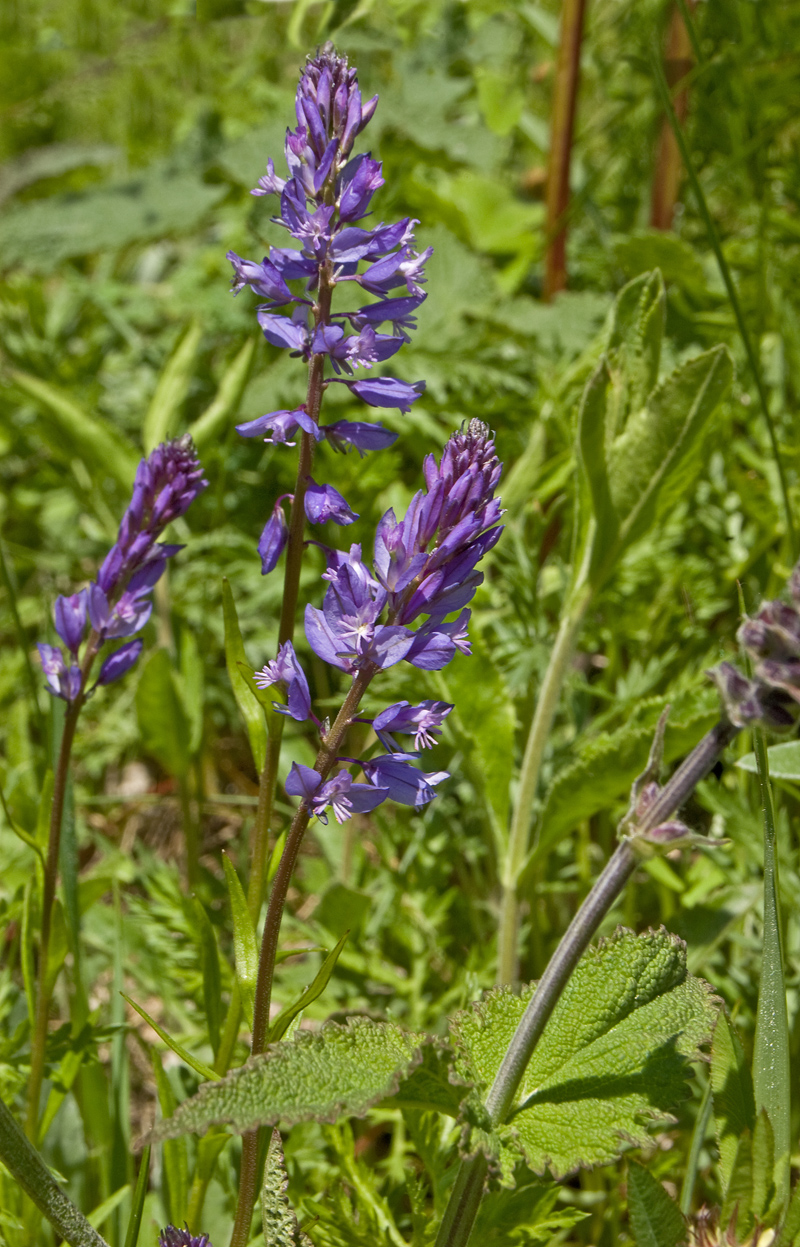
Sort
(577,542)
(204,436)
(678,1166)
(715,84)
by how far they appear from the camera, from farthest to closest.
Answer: (715,84)
(204,436)
(577,542)
(678,1166)

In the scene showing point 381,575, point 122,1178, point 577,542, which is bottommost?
point 122,1178

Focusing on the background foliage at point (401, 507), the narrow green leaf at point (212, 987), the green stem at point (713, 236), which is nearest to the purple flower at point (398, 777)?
the background foliage at point (401, 507)

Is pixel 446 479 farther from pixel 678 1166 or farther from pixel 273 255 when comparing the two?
pixel 678 1166

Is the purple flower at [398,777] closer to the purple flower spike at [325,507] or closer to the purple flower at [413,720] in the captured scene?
the purple flower at [413,720]

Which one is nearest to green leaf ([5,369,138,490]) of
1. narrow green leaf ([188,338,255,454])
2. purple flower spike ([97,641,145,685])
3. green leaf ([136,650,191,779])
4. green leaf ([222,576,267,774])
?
narrow green leaf ([188,338,255,454])

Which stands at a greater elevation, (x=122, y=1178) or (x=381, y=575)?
(x=381, y=575)

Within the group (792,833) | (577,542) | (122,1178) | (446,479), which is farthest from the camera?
(792,833)

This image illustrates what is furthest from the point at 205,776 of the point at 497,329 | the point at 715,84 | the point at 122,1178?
the point at 715,84

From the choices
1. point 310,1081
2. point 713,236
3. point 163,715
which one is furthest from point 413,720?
point 163,715

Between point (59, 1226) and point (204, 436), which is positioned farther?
point (204, 436)
